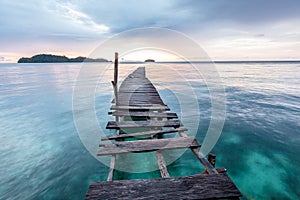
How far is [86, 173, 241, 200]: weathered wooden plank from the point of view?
2.93 m

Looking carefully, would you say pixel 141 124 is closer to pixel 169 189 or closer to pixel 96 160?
pixel 96 160

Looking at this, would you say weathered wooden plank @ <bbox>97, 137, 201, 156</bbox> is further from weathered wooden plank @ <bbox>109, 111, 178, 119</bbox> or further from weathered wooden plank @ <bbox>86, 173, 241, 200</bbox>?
weathered wooden plank @ <bbox>109, 111, 178, 119</bbox>

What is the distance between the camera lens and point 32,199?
15.6ft

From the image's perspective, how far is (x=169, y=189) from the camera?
3092 mm

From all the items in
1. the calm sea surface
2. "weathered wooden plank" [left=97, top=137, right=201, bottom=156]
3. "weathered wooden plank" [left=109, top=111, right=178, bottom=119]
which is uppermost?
"weathered wooden plank" [left=109, top=111, right=178, bottom=119]

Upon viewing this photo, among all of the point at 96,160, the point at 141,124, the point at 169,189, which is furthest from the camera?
the point at 96,160

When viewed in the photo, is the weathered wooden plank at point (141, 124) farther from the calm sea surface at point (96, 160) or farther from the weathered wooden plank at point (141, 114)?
→ the calm sea surface at point (96, 160)

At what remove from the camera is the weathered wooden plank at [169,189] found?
2932 millimetres

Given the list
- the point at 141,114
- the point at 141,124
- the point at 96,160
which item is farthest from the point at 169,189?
the point at 141,114

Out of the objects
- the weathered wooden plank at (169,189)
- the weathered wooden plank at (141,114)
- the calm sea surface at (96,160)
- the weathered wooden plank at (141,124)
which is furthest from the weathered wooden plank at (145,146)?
the weathered wooden plank at (141,114)

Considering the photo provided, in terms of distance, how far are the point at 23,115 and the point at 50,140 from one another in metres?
5.99

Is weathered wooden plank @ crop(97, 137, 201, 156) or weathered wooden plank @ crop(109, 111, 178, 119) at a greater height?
weathered wooden plank @ crop(109, 111, 178, 119)

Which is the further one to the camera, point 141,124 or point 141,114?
point 141,114

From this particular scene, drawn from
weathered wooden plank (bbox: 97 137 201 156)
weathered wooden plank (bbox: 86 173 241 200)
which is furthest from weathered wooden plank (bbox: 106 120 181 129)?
weathered wooden plank (bbox: 86 173 241 200)
